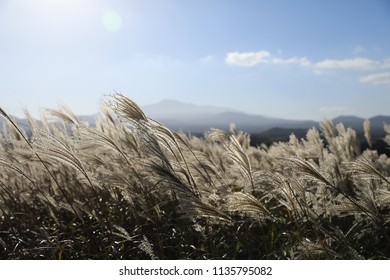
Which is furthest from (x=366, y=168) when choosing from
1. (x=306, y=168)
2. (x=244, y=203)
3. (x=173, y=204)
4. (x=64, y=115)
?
(x=64, y=115)

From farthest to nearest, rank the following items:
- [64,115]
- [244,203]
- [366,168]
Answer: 1. [64,115]
2. [366,168]
3. [244,203]

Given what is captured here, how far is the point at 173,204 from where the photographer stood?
292cm

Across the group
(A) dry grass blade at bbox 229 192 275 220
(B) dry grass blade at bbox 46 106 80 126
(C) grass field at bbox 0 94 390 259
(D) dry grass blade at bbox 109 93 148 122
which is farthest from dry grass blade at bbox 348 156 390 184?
(B) dry grass blade at bbox 46 106 80 126

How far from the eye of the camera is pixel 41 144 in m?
2.50

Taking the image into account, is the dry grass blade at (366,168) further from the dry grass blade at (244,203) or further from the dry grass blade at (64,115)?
the dry grass blade at (64,115)

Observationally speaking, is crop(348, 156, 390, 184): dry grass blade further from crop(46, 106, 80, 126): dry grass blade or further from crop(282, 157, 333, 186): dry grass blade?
crop(46, 106, 80, 126): dry grass blade

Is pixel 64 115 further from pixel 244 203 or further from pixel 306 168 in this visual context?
pixel 306 168

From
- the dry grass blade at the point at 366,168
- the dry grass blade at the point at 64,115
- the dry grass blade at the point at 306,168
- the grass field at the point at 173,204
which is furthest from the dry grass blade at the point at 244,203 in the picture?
the dry grass blade at the point at 64,115

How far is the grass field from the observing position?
230 cm

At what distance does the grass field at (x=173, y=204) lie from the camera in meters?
2.30

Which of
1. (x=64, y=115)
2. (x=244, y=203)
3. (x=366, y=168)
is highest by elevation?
(x=64, y=115)

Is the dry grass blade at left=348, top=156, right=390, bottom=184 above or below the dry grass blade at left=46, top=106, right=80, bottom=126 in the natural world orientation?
below
